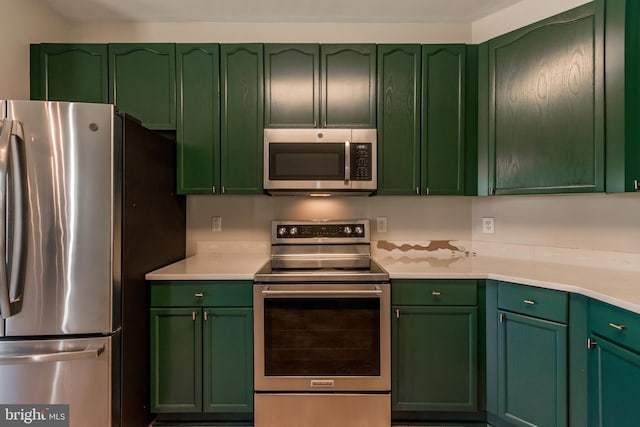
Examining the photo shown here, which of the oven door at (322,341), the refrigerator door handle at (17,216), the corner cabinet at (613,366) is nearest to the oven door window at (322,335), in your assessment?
the oven door at (322,341)

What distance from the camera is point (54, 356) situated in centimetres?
147

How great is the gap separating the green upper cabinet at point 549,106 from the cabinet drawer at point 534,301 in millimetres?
573

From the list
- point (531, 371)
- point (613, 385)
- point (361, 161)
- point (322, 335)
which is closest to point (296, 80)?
point (361, 161)

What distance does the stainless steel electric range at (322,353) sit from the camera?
1773 mm

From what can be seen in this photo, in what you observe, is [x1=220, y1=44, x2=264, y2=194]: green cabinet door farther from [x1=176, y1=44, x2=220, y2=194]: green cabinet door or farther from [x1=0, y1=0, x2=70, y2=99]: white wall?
[x1=0, y1=0, x2=70, y2=99]: white wall

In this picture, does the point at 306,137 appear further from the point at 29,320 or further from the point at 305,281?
the point at 29,320

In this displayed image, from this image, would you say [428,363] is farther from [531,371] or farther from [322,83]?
[322,83]

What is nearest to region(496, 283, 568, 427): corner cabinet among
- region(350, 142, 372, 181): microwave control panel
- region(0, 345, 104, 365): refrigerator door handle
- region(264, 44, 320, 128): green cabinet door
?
region(350, 142, 372, 181): microwave control panel

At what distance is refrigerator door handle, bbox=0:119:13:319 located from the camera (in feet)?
4.46

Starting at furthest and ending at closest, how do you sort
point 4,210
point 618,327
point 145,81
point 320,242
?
point 320,242 < point 145,81 < point 4,210 < point 618,327

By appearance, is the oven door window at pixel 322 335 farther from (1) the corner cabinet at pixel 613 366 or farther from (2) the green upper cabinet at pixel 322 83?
(2) the green upper cabinet at pixel 322 83

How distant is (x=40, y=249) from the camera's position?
1456 millimetres

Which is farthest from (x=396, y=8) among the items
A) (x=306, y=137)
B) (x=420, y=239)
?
(x=420, y=239)

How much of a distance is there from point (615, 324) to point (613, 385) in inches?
10.0
